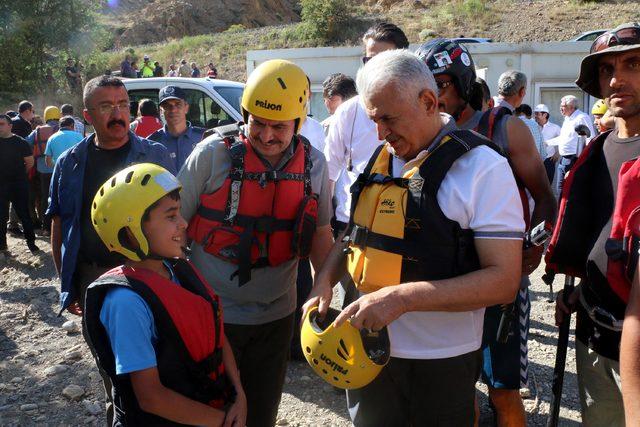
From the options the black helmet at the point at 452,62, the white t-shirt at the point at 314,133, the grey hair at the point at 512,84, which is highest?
the black helmet at the point at 452,62

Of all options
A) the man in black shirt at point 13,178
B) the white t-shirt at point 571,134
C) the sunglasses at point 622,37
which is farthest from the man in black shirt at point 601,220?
the man in black shirt at point 13,178

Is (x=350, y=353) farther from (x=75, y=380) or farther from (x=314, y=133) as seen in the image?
(x=314, y=133)

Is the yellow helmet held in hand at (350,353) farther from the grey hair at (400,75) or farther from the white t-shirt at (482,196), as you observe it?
the grey hair at (400,75)

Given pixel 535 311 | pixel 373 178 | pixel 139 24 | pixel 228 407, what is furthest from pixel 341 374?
pixel 139 24

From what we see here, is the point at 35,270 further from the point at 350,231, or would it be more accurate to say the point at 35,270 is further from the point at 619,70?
Answer: the point at 619,70

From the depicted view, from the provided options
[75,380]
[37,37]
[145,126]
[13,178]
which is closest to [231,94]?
[145,126]

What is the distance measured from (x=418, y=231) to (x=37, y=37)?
3215 centimetres

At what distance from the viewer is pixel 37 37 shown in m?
29.5

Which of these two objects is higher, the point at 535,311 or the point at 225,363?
the point at 225,363

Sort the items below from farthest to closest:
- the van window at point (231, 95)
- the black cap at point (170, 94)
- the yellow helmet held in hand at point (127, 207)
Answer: the van window at point (231, 95)
the black cap at point (170, 94)
the yellow helmet held in hand at point (127, 207)

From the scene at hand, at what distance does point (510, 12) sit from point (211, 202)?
3280 cm

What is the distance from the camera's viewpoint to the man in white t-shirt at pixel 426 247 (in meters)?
1.93

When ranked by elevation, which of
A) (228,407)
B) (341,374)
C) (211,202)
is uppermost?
(211,202)

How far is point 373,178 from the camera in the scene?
2.18 meters
